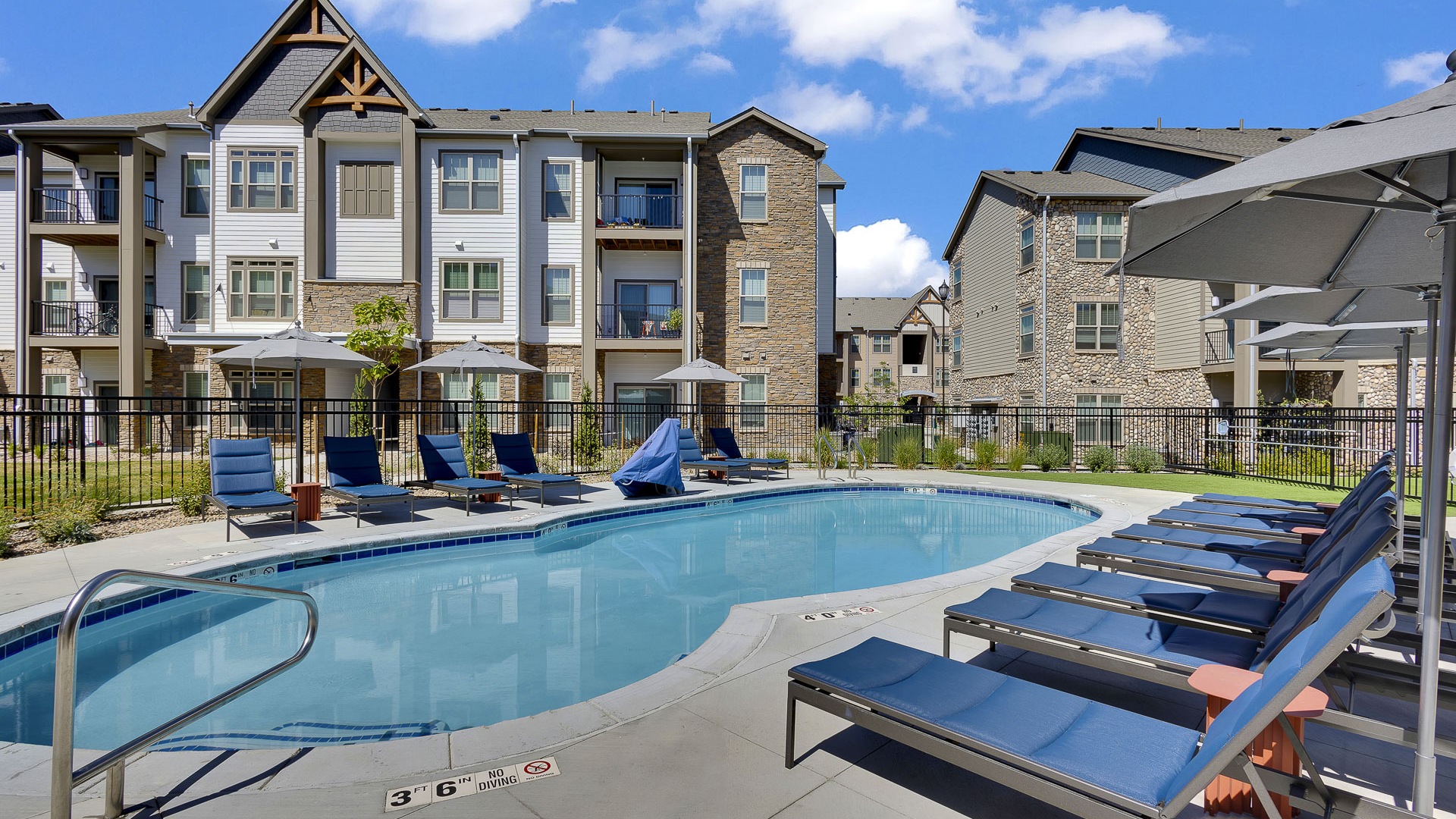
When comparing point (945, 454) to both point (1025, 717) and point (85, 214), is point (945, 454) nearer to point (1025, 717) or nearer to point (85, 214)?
point (1025, 717)

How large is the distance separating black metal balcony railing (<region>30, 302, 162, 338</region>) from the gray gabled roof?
33.0 ft

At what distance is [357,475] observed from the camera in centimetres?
973

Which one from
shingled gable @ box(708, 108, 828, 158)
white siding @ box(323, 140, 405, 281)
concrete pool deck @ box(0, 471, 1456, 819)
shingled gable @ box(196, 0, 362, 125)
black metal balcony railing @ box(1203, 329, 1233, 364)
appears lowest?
concrete pool deck @ box(0, 471, 1456, 819)

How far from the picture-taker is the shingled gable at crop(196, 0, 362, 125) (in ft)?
66.2

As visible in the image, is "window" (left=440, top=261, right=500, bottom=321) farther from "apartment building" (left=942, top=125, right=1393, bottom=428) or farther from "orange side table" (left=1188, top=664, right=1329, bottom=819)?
"orange side table" (left=1188, top=664, right=1329, bottom=819)

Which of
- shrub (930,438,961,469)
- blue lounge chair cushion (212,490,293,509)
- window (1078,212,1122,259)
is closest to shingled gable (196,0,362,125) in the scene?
blue lounge chair cushion (212,490,293,509)

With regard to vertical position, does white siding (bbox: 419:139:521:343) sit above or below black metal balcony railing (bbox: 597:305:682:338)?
above

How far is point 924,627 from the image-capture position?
15.4 feet

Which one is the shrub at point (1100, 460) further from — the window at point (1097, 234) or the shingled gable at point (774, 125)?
the shingled gable at point (774, 125)

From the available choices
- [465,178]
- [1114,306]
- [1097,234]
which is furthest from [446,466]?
[1097,234]

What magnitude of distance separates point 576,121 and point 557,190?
3285 mm

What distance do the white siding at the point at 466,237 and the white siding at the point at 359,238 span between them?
2.27 feet

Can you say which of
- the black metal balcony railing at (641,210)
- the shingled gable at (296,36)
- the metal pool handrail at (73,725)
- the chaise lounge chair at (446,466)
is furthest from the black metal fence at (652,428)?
the shingled gable at (296,36)

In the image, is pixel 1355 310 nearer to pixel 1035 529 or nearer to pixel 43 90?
pixel 1035 529
